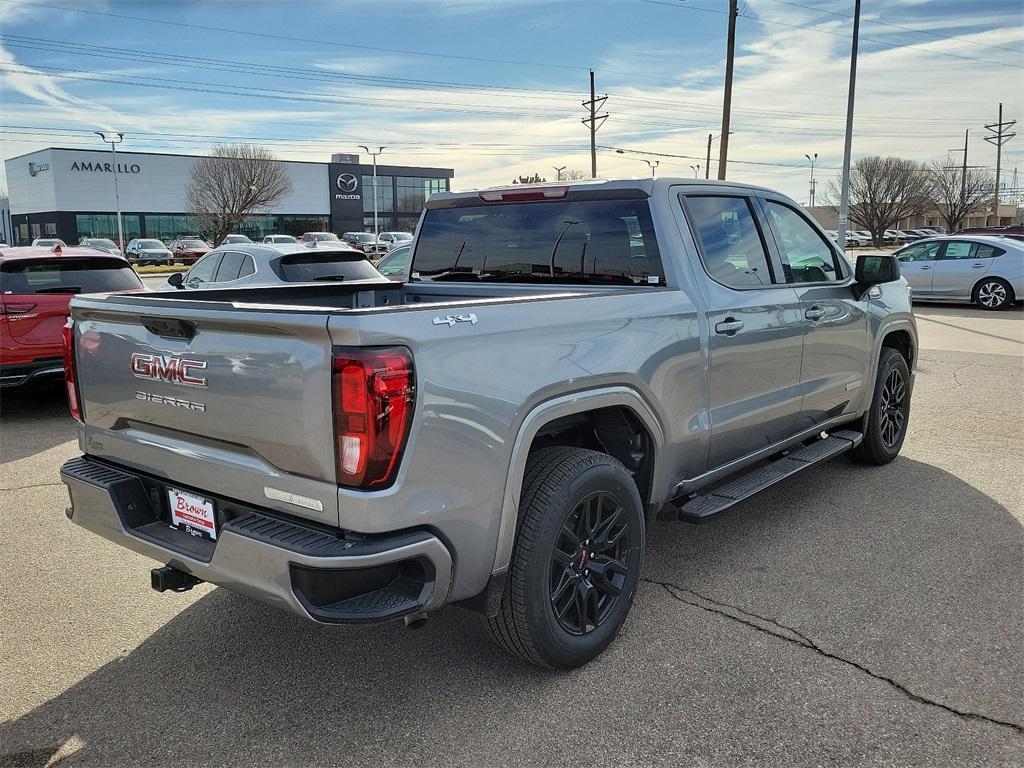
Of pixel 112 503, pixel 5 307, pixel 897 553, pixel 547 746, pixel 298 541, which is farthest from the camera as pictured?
pixel 5 307

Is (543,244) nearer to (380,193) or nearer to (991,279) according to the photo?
(991,279)

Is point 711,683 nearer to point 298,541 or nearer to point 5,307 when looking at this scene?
point 298,541

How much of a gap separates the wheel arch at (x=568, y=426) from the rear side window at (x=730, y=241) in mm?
964

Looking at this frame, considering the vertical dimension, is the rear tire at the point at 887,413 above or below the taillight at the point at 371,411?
below

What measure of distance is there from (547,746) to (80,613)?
2294 mm

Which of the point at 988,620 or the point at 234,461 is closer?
the point at 234,461

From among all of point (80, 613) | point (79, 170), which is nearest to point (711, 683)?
point (80, 613)

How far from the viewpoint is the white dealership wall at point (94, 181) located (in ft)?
230

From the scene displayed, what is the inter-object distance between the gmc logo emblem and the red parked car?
4901mm

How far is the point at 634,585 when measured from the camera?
3.43m

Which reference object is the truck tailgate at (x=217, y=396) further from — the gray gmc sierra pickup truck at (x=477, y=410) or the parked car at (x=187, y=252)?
the parked car at (x=187, y=252)

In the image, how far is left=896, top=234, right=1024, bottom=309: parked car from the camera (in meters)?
16.6

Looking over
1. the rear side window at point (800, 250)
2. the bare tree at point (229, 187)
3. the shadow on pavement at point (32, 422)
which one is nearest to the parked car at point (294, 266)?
the shadow on pavement at point (32, 422)

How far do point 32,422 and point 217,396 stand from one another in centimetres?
604
